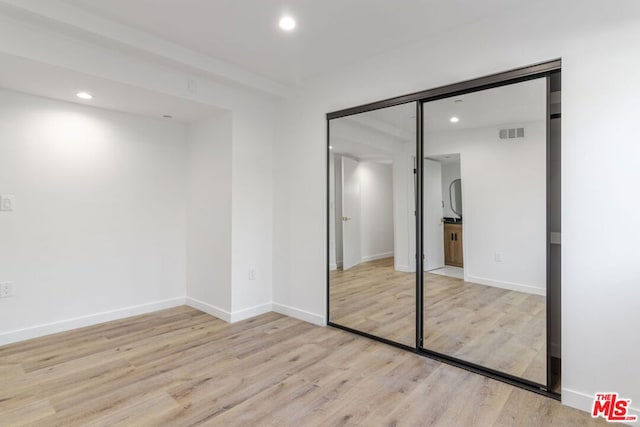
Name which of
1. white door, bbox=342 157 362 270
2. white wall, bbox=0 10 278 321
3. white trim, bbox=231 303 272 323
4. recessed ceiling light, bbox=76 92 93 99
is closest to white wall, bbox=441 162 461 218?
white door, bbox=342 157 362 270

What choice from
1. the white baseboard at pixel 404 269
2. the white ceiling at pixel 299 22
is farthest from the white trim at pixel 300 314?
the white ceiling at pixel 299 22

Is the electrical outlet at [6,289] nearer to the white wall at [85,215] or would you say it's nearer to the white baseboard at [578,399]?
the white wall at [85,215]

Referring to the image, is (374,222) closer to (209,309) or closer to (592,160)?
(592,160)

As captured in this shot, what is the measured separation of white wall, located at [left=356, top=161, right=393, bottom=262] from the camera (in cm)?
317

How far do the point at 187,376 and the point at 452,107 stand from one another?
283 cm

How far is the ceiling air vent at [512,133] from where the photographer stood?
236cm

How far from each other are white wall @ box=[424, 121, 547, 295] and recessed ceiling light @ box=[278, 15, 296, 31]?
1.35m

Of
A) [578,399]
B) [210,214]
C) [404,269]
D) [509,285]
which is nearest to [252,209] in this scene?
[210,214]

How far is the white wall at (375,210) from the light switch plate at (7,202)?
315 cm

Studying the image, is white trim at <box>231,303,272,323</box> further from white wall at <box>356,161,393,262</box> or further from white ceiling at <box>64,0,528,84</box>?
white ceiling at <box>64,0,528,84</box>

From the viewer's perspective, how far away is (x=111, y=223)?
3.55 metres

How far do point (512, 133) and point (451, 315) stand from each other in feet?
4.85

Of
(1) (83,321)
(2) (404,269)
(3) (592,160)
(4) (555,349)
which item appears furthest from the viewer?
(1) (83,321)

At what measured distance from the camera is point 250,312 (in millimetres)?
3682
